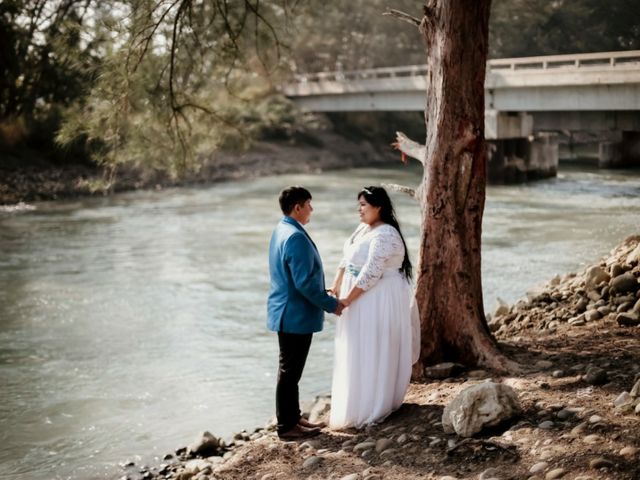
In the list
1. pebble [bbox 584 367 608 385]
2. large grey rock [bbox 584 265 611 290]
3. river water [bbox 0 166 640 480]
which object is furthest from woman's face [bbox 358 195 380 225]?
large grey rock [bbox 584 265 611 290]

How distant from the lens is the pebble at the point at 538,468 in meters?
4.35

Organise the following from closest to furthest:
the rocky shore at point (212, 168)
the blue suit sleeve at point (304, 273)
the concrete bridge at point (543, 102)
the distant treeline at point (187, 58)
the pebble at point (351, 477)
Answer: the pebble at point (351, 477), the blue suit sleeve at point (304, 273), the distant treeline at point (187, 58), the concrete bridge at point (543, 102), the rocky shore at point (212, 168)

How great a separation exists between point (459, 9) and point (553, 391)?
3120 mm

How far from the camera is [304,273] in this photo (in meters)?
5.37

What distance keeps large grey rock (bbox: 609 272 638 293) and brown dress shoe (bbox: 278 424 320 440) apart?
385 centimetres

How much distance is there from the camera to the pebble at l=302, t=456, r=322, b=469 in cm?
528

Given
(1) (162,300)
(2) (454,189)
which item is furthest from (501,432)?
(1) (162,300)

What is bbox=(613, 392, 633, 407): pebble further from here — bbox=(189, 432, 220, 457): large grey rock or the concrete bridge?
the concrete bridge

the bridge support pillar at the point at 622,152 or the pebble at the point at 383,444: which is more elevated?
the bridge support pillar at the point at 622,152

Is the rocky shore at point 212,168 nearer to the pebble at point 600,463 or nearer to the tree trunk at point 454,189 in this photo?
the tree trunk at point 454,189

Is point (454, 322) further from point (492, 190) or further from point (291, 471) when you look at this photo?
point (492, 190)

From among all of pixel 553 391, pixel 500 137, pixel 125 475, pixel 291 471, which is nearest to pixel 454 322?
pixel 553 391

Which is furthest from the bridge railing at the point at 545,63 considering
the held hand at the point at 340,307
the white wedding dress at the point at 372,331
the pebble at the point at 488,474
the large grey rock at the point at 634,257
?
the pebble at the point at 488,474

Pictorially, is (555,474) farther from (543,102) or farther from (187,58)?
(543,102)
